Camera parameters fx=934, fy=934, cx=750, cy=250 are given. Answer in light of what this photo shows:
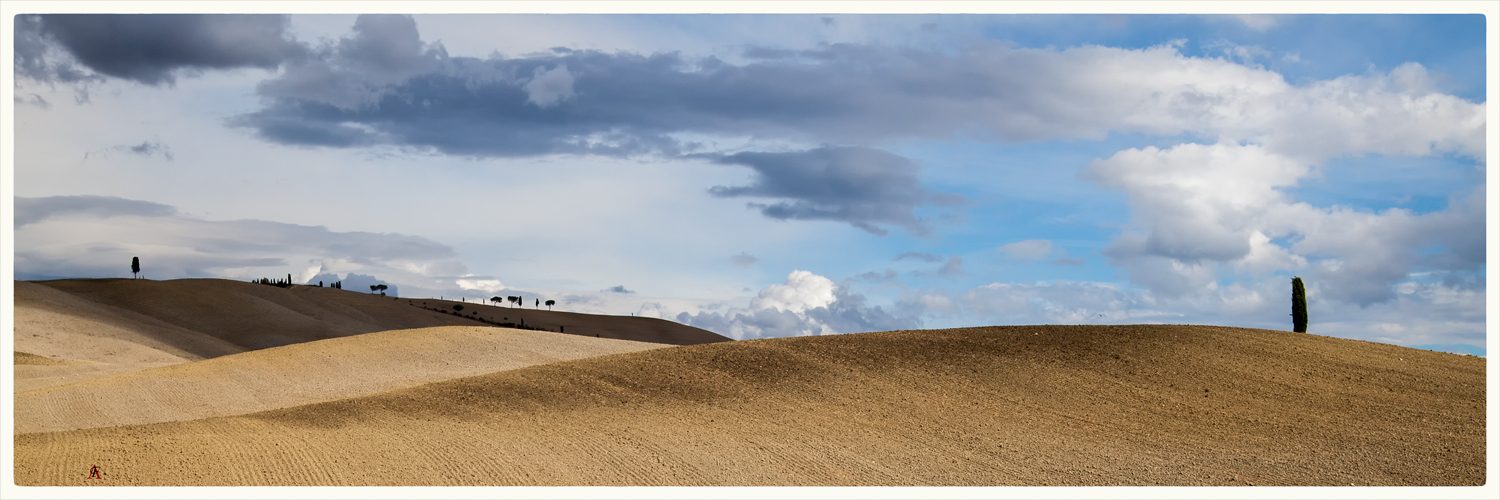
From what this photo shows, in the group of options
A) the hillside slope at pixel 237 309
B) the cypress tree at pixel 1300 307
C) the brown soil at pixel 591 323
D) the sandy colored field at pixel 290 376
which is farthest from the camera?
the brown soil at pixel 591 323

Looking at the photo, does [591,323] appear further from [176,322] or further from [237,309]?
[176,322]

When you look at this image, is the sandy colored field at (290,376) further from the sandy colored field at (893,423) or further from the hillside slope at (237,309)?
the hillside slope at (237,309)

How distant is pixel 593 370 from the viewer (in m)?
17.8

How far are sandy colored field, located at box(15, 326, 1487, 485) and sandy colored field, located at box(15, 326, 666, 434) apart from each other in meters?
2.81

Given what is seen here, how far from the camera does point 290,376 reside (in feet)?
67.7

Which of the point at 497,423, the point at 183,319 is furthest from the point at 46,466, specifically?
the point at 183,319

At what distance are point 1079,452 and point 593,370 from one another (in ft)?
30.6

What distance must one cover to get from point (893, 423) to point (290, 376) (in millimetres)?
14205

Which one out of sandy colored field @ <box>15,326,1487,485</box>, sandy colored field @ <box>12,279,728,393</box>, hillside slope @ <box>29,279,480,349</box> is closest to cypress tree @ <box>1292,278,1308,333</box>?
sandy colored field @ <box>15,326,1487,485</box>

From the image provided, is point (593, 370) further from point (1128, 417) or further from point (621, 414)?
point (1128, 417)

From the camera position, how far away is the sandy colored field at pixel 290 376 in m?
16.6

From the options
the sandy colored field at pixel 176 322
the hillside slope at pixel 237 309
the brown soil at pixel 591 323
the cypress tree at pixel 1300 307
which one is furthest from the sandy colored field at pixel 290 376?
the brown soil at pixel 591 323

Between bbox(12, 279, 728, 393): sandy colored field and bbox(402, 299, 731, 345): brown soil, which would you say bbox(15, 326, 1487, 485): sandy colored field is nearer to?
bbox(12, 279, 728, 393): sandy colored field

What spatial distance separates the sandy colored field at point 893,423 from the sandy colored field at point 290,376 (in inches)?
111
